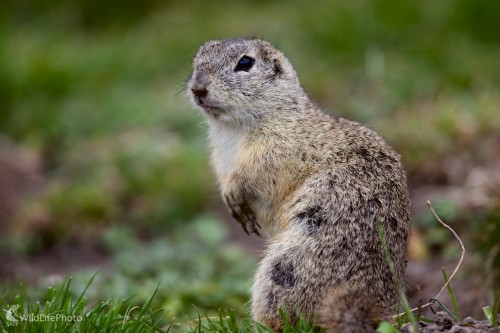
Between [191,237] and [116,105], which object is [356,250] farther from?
[116,105]

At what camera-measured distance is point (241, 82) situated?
197 inches

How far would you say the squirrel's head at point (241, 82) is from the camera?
16.1 ft

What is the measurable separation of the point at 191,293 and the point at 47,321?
1754 mm

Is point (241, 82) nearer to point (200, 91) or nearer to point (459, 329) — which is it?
point (200, 91)

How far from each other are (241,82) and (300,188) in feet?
2.89

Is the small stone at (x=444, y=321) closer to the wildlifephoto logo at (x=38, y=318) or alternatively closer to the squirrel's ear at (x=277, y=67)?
the wildlifephoto logo at (x=38, y=318)

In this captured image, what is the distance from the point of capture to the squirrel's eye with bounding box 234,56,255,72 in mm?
5102

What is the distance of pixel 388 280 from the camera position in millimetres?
4176

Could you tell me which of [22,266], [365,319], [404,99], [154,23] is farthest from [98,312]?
[154,23]

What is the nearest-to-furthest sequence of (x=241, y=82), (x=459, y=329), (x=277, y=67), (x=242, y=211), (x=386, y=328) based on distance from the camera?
(x=386, y=328) → (x=459, y=329) → (x=242, y=211) → (x=241, y=82) → (x=277, y=67)

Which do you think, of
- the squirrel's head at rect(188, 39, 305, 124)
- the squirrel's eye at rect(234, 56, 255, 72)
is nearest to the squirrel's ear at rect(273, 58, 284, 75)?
the squirrel's head at rect(188, 39, 305, 124)

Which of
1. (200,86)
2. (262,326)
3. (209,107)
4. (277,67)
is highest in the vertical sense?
(277,67)

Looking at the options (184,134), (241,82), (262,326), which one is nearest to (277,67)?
(241,82)

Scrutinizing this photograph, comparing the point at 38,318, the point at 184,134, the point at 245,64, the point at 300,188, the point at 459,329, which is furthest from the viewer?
the point at 184,134
